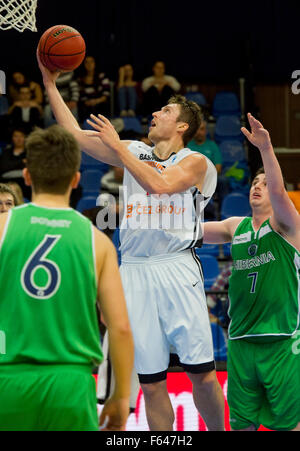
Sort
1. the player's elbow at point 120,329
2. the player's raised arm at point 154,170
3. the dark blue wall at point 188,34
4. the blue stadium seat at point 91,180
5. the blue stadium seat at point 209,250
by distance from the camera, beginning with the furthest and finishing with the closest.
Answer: the dark blue wall at point 188,34 < the blue stadium seat at point 91,180 < the blue stadium seat at point 209,250 < the player's raised arm at point 154,170 < the player's elbow at point 120,329

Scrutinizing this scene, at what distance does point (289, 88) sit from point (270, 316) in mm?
9047

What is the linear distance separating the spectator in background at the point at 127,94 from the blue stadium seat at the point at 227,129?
1.40 m

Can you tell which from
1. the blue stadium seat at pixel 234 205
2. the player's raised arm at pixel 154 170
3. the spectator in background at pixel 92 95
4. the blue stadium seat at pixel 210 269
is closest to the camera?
the player's raised arm at pixel 154 170

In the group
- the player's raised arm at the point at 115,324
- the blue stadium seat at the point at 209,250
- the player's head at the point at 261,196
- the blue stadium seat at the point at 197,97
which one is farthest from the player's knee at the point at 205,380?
the blue stadium seat at the point at 197,97

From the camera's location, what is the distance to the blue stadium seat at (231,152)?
428 inches

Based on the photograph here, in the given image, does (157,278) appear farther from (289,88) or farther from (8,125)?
(289,88)

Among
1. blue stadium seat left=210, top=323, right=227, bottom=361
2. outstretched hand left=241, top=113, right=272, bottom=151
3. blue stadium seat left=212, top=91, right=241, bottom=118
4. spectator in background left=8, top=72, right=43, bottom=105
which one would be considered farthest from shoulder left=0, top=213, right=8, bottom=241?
blue stadium seat left=212, top=91, right=241, bottom=118

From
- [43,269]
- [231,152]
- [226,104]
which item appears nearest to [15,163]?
[231,152]

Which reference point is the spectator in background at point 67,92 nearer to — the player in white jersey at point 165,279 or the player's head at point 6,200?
the player's head at point 6,200

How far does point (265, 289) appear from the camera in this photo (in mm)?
4336

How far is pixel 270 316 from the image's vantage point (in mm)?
4309

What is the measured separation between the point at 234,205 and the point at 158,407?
5524 mm

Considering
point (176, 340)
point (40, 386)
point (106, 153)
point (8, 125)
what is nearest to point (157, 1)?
point (8, 125)

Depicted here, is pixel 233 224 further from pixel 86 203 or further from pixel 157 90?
pixel 157 90
